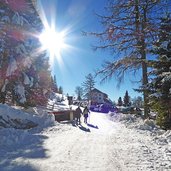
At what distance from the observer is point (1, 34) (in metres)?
20.5

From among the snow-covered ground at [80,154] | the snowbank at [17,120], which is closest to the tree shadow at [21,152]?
the snow-covered ground at [80,154]

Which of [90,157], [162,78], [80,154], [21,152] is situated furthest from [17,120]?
[162,78]

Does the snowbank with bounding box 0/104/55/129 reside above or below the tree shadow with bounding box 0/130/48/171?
above

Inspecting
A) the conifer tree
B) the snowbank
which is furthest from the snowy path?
the snowbank

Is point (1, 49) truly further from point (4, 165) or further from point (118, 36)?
point (4, 165)

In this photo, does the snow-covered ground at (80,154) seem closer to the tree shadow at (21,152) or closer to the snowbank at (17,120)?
the tree shadow at (21,152)

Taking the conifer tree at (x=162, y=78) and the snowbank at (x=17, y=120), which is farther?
the snowbank at (x=17, y=120)

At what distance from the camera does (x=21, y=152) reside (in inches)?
382

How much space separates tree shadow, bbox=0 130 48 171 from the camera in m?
7.76

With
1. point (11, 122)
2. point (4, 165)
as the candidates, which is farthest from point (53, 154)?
point (11, 122)

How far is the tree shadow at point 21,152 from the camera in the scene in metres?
7.76

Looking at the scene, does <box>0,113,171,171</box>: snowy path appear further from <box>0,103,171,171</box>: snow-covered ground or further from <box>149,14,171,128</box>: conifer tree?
<box>149,14,171,128</box>: conifer tree

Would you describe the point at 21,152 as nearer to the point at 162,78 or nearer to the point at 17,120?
the point at 17,120

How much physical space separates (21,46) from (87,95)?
73.6 meters
